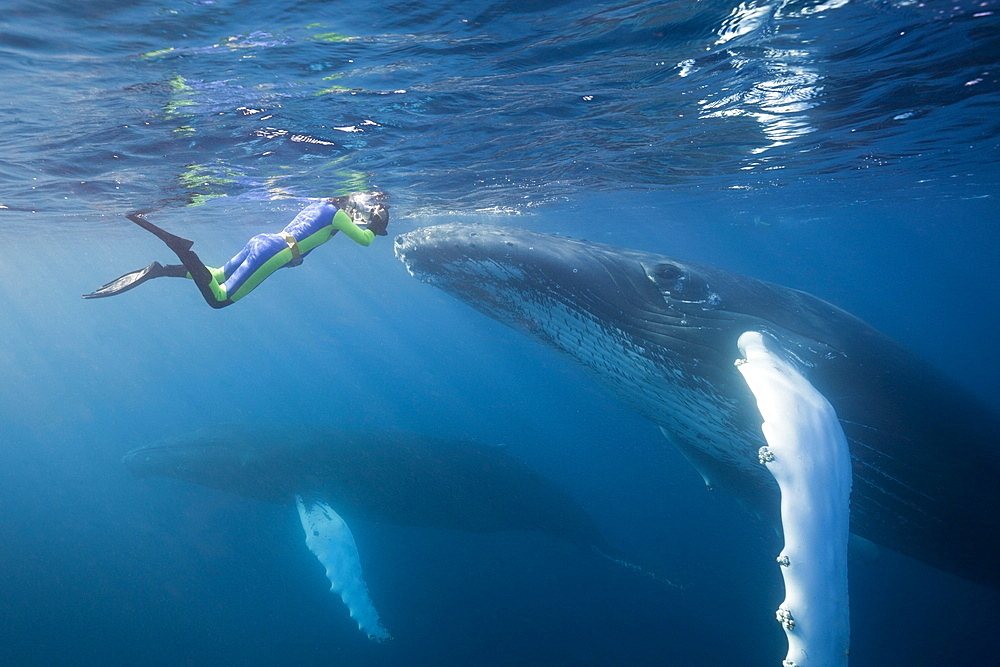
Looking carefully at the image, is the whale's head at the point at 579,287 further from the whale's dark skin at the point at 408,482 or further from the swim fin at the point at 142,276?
the whale's dark skin at the point at 408,482

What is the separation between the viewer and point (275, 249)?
18.7 feet

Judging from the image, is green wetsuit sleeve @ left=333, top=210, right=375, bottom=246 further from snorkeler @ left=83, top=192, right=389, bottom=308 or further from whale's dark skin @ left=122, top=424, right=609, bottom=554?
whale's dark skin @ left=122, top=424, right=609, bottom=554

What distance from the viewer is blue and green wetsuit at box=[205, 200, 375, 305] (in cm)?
544

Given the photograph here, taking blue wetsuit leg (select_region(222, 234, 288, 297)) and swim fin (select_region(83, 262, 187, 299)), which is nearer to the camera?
swim fin (select_region(83, 262, 187, 299))

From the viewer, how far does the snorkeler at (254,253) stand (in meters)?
4.77

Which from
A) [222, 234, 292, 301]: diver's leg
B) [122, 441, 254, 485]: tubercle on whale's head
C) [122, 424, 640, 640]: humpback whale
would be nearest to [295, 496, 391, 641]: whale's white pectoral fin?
[122, 424, 640, 640]: humpback whale

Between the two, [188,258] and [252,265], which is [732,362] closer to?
[252,265]

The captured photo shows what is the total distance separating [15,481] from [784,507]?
4347 cm

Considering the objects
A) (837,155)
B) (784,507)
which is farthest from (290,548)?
(837,155)

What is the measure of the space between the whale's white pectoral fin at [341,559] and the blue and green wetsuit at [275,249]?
22.6ft

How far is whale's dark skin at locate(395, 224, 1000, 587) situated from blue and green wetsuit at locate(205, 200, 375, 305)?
3.37ft

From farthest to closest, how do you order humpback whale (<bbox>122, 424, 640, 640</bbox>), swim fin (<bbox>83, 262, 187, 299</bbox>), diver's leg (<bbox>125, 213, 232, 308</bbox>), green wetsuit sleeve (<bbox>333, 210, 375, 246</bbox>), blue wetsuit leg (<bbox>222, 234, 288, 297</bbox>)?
humpback whale (<bbox>122, 424, 640, 640</bbox>) < green wetsuit sleeve (<bbox>333, 210, 375, 246</bbox>) < blue wetsuit leg (<bbox>222, 234, 288, 297</bbox>) < swim fin (<bbox>83, 262, 187, 299</bbox>) < diver's leg (<bbox>125, 213, 232, 308</bbox>)

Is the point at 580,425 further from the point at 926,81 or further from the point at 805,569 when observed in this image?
the point at 805,569

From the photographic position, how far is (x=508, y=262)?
550cm
